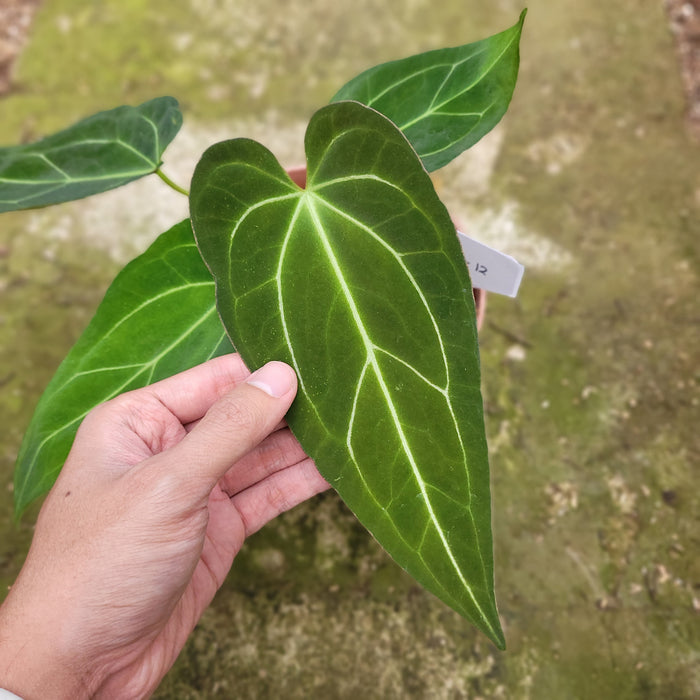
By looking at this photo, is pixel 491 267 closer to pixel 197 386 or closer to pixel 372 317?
pixel 372 317

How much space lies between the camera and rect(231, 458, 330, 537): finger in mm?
1034

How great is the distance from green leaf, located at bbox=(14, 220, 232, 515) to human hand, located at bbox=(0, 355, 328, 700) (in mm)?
84

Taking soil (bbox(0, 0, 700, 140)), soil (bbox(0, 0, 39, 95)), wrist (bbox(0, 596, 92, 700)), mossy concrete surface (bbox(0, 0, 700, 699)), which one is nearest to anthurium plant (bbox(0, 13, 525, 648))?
wrist (bbox(0, 596, 92, 700))

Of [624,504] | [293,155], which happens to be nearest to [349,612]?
[624,504]

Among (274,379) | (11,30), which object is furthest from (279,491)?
(11,30)

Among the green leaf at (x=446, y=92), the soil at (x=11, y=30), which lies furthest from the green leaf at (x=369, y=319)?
the soil at (x=11, y=30)

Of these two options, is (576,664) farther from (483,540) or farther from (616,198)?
(616,198)

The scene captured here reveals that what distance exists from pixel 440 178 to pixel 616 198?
433mm

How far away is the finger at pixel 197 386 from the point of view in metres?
0.91

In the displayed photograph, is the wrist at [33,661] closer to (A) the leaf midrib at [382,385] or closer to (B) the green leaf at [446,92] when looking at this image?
(A) the leaf midrib at [382,385]

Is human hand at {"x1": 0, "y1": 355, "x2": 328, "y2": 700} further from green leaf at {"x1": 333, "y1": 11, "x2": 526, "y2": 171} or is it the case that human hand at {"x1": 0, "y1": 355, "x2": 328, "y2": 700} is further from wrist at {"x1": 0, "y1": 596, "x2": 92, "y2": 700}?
green leaf at {"x1": 333, "y1": 11, "x2": 526, "y2": 171}

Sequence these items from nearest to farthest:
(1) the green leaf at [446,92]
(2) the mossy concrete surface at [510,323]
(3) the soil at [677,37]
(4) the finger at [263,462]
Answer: (1) the green leaf at [446,92]
(4) the finger at [263,462]
(2) the mossy concrete surface at [510,323]
(3) the soil at [677,37]

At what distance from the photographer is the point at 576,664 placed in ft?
3.77

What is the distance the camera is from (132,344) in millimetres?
943
